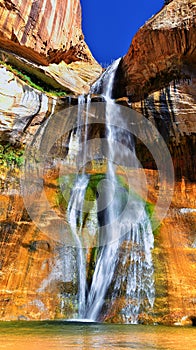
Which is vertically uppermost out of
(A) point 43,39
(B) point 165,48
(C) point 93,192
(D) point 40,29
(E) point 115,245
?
(D) point 40,29

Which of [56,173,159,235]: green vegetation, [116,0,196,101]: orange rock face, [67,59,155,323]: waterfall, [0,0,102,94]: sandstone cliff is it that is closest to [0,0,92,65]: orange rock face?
[0,0,102,94]: sandstone cliff

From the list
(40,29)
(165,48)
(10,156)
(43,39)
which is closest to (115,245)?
(10,156)

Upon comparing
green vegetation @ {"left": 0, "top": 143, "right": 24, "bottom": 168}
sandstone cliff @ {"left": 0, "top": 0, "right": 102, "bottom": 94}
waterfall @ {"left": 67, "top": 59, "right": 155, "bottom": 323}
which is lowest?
waterfall @ {"left": 67, "top": 59, "right": 155, "bottom": 323}

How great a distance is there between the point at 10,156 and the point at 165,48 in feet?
28.1

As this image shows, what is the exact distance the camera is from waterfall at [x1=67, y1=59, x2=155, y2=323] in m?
10.1

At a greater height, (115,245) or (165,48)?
(165,48)

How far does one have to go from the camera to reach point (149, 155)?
651 inches

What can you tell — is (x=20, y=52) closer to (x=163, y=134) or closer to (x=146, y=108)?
(x=146, y=108)

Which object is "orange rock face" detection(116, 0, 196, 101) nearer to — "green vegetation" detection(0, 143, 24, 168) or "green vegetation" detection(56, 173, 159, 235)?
"green vegetation" detection(56, 173, 159, 235)

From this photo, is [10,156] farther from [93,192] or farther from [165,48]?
[165,48]

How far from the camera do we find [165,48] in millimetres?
15453

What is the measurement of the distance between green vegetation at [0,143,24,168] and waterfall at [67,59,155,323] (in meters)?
2.67

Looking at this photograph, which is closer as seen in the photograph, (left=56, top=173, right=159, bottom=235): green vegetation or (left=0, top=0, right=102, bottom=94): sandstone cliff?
(left=56, top=173, right=159, bottom=235): green vegetation

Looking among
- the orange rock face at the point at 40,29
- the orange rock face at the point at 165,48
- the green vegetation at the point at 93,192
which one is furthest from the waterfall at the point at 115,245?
the orange rock face at the point at 40,29
